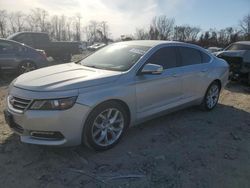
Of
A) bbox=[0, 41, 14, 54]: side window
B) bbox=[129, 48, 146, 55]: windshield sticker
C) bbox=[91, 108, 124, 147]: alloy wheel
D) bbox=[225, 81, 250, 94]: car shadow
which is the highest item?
bbox=[0, 41, 14, 54]: side window

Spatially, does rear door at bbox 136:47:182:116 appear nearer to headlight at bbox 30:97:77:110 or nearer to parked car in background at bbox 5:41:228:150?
parked car in background at bbox 5:41:228:150

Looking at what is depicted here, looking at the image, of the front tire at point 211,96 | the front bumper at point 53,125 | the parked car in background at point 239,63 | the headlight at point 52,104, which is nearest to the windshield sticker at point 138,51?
the front bumper at point 53,125

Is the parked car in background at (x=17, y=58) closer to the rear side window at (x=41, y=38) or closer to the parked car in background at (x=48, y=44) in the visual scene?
the parked car in background at (x=48, y=44)

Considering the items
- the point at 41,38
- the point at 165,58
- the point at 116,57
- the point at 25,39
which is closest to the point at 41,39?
the point at 41,38

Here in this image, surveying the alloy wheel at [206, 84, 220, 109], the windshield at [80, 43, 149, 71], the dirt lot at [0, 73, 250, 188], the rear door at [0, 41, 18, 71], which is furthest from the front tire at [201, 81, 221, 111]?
the rear door at [0, 41, 18, 71]

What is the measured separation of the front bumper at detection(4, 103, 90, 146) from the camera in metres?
3.63

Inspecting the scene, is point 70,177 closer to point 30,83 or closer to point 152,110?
point 30,83

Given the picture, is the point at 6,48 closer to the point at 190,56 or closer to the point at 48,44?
the point at 48,44

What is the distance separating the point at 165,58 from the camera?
17.0 feet

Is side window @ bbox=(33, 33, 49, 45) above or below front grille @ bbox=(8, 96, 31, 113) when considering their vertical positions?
above

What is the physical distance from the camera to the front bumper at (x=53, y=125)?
3633 millimetres

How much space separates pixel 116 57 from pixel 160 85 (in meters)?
0.89

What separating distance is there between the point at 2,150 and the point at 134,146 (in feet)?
6.37

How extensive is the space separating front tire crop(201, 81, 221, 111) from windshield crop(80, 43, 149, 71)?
83.1 inches
